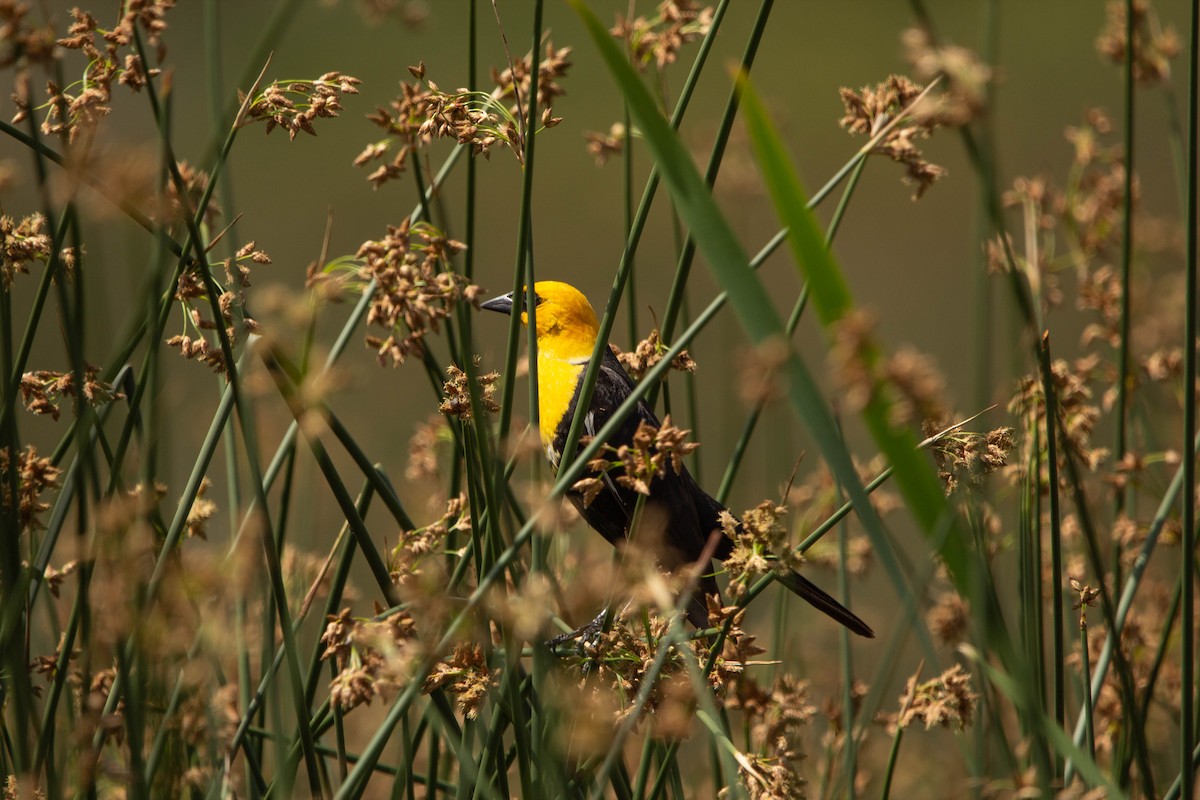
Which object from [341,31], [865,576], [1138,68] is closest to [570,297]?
[865,576]

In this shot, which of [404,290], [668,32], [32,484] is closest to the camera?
[404,290]

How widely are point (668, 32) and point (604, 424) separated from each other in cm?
106

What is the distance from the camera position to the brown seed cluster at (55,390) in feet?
5.15

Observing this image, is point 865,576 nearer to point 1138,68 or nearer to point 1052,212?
point 1052,212

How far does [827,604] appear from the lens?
2.28 meters

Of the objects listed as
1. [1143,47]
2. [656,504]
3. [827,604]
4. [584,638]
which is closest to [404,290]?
[584,638]

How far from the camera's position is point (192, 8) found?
10227 mm

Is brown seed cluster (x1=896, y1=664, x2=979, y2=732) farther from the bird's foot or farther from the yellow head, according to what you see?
the yellow head

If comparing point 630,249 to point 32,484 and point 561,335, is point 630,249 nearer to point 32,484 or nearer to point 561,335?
point 32,484

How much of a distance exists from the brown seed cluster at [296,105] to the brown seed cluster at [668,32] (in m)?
0.67

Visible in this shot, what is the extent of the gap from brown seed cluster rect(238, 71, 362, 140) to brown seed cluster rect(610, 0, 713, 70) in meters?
0.67

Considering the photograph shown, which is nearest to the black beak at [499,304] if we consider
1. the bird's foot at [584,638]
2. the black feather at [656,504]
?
the black feather at [656,504]

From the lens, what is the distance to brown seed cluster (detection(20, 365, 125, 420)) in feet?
5.15

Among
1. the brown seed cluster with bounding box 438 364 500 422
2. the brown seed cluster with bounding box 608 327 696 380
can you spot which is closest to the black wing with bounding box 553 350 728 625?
the brown seed cluster with bounding box 608 327 696 380
